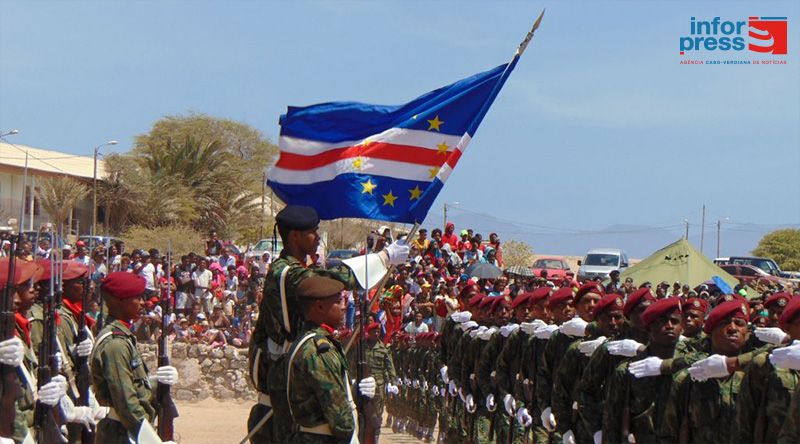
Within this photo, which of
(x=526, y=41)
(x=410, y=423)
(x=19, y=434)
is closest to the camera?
(x=19, y=434)

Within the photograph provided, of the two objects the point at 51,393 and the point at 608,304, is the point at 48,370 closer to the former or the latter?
the point at 51,393

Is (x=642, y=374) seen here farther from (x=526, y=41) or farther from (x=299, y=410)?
(x=526, y=41)

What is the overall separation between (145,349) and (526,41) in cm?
1371

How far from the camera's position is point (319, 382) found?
574 cm

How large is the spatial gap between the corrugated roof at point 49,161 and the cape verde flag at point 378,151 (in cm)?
3652

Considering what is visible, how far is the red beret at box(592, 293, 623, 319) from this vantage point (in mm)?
8852

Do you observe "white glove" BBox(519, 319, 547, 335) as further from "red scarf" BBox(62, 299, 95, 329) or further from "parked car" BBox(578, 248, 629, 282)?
"parked car" BBox(578, 248, 629, 282)

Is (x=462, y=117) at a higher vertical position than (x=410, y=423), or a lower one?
higher

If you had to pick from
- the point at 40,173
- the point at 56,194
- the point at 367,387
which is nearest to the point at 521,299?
the point at 367,387

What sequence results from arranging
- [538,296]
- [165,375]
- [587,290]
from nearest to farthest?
1. [165,375]
2. [587,290]
3. [538,296]

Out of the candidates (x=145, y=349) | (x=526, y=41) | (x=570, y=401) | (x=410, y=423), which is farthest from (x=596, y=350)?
(x=145, y=349)

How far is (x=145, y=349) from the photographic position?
71.2 ft

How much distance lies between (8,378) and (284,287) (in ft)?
5.56

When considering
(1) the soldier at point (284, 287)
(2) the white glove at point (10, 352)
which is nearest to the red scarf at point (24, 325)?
(2) the white glove at point (10, 352)
